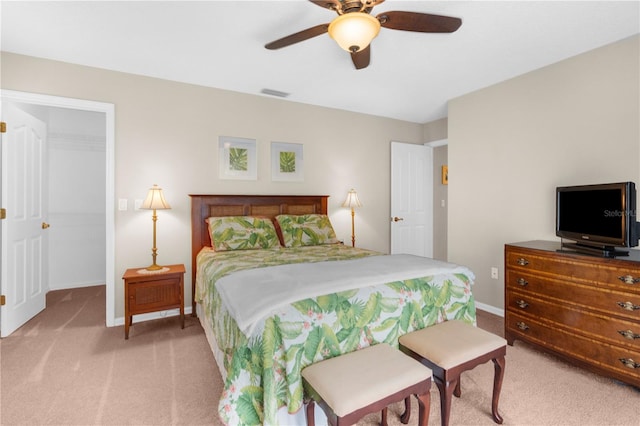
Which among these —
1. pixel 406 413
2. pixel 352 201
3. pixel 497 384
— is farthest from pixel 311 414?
pixel 352 201

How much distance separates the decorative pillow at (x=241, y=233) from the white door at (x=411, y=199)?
86.8 inches

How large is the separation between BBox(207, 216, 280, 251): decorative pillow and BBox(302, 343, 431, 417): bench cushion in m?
1.83

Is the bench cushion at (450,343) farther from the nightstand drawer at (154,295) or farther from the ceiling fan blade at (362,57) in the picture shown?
the nightstand drawer at (154,295)

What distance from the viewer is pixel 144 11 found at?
6.90ft

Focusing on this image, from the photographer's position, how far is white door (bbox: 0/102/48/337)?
276 centimetres

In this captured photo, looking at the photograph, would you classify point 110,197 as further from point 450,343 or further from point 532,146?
point 532,146

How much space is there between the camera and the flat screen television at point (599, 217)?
6.70ft

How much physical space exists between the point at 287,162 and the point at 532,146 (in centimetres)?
268

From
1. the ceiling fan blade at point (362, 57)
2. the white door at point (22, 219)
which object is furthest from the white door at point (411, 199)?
the white door at point (22, 219)

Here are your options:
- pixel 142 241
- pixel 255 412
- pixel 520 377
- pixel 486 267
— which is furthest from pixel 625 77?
pixel 142 241

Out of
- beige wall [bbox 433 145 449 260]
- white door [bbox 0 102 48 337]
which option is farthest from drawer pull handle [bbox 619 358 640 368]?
white door [bbox 0 102 48 337]

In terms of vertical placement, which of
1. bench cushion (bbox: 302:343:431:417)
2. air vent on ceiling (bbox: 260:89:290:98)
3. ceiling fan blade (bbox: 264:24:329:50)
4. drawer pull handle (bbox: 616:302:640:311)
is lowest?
bench cushion (bbox: 302:343:431:417)

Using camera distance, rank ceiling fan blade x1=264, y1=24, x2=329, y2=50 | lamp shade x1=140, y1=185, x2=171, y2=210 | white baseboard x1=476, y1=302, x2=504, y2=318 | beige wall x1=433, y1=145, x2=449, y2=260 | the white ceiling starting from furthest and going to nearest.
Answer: beige wall x1=433, y1=145, x2=449, y2=260 → white baseboard x1=476, y1=302, x2=504, y2=318 → lamp shade x1=140, y1=185, x2=171, y2=210 → the white ceiling → ceiling fan blade x1=264, y1=24, x2=329, y2=50

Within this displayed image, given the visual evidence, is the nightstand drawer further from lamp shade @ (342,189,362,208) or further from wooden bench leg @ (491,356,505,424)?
wooden bench leg @ (491,356,505,424)
